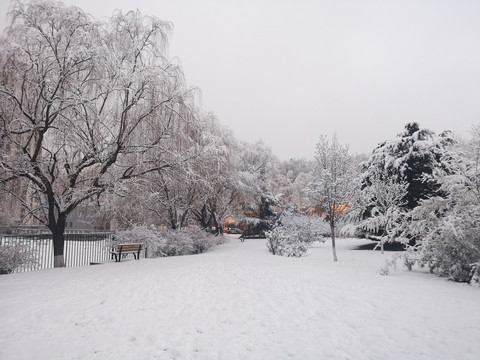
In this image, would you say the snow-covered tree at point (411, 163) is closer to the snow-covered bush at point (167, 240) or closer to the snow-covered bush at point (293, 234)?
the snow-covered bush at point (293, 234)

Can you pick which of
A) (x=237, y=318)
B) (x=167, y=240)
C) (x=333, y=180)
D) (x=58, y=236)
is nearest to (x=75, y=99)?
(x=58, y=236)

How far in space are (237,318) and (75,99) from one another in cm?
844

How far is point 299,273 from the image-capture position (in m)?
9.46

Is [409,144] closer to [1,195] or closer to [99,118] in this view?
[99,118]

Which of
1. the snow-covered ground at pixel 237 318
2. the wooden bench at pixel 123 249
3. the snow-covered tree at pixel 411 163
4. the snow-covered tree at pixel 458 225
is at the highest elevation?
the snow-covered tree at pixel 411 163

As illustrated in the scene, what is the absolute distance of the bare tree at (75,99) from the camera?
9328mm

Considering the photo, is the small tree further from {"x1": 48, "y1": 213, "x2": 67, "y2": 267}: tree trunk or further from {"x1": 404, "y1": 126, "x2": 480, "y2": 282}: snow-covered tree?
{"x1": 48, "y1": 213, "x2": 67, "y2": 267}: tree trunk

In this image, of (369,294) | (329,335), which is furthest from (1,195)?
(369,294)

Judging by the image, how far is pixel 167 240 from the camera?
15.5 meters

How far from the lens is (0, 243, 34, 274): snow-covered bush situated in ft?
30.9

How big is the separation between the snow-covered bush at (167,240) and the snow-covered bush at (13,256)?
408cm

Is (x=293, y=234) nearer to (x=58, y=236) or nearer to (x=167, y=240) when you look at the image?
(x=167, y=240)

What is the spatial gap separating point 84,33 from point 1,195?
6154 mm

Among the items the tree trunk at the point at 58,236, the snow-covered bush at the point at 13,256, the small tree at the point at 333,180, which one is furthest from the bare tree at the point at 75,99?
the small tree at the point at 333,180
